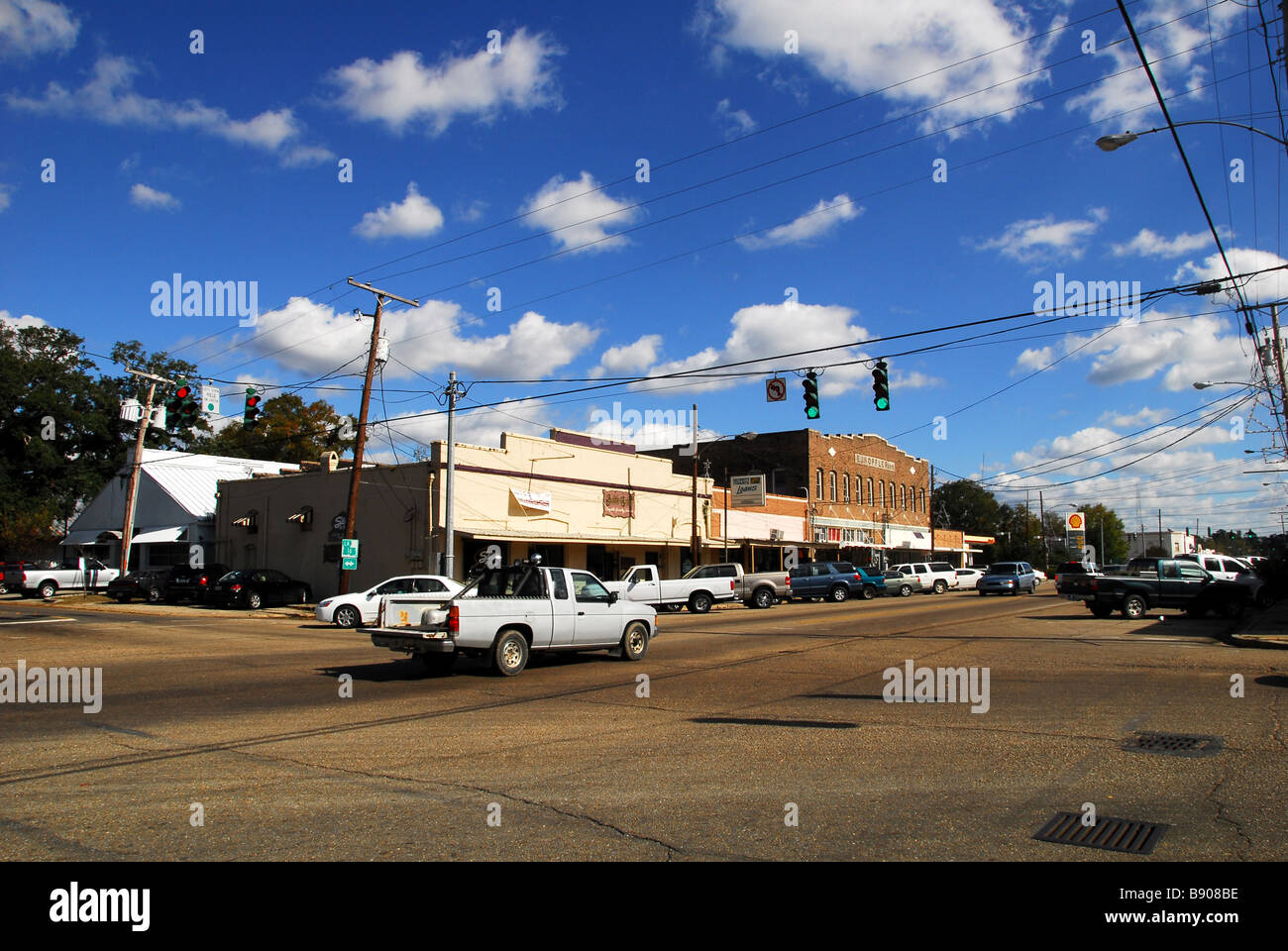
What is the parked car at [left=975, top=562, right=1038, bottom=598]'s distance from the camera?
149 ft

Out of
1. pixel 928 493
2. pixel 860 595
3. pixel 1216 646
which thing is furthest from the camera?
pixel 928 493

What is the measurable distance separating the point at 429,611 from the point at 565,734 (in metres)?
4.60

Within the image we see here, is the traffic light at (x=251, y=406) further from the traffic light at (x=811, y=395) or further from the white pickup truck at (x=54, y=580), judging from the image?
the white pickup truck at (x=54, y=580)

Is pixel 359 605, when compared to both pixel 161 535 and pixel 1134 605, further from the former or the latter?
pixel 161 535

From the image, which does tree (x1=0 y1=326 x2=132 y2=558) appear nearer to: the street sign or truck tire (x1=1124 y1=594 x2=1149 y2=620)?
the street sign

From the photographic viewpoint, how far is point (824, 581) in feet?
133

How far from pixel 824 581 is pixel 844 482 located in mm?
19586

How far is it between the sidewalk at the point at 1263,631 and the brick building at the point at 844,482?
3016 cm

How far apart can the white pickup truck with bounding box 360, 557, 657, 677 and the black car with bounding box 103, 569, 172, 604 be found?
84.3 feet

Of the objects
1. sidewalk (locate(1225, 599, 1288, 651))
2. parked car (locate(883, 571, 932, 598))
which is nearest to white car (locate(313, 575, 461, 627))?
sidewalk (locate(1225, 599, 1288, 651))

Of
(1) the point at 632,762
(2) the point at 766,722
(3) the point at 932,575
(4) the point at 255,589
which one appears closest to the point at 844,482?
(3) the point at 932,575

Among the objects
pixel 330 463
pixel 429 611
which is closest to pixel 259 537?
pixel 330 463
